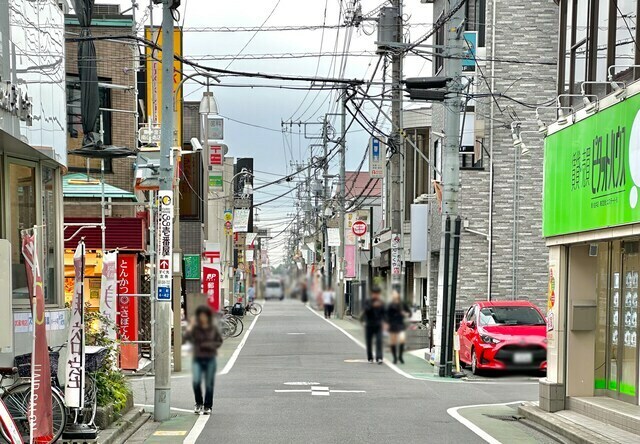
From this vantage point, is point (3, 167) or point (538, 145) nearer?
point (3, 167)

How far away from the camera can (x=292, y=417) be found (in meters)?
20.0

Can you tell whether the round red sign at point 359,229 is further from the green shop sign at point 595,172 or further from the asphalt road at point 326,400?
the green shop sign at point 595,172

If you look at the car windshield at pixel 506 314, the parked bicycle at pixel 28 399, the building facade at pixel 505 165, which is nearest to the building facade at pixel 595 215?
the car windshield at pixel 506 314

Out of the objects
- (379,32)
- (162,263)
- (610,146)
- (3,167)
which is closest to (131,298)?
(162,263)

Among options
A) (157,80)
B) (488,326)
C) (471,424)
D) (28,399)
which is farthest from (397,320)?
(157,80)

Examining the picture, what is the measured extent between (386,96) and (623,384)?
25.3 ft

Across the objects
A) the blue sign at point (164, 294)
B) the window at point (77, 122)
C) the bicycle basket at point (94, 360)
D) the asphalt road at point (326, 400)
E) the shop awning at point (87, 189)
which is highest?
the window at point (77, 122)

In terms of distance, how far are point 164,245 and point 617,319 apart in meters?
8.61

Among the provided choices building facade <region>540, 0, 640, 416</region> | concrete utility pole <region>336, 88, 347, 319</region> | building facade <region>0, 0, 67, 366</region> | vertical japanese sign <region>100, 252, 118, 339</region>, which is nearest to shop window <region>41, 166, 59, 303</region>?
building facade <region>0, 0, 67, 366</region>

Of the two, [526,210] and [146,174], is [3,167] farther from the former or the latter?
[526,210]

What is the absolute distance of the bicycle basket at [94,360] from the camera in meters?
16.9

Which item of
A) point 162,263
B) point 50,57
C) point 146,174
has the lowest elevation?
point 162,263

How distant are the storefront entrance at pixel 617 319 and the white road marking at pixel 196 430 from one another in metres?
7.75

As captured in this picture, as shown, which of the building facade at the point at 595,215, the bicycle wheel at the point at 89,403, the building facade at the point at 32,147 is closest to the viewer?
the building facade at the point at 32,147
